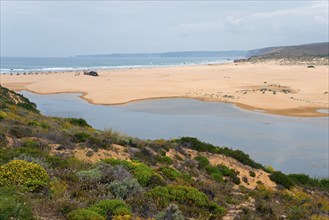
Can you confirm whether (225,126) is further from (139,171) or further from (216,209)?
(216,209)

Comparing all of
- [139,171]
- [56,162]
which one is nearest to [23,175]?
[56,162]

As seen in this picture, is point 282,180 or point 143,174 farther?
point 282,180

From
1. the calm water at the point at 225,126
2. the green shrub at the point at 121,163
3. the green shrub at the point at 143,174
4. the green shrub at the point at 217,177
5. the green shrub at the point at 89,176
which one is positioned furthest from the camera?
the calm water at the point at 225,126

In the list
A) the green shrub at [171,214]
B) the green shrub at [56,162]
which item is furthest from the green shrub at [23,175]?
the green shrub at [171,214]

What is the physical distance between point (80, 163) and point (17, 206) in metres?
4.41

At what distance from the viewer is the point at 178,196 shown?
8516 millimetres

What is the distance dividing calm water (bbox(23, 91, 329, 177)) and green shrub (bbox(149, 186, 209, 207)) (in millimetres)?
8847

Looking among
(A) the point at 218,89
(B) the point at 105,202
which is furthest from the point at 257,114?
(B) the point at 105,202

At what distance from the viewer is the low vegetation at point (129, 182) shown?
22.9ft

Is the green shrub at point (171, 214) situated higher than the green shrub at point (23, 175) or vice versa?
the green shrub at point (23, 175)

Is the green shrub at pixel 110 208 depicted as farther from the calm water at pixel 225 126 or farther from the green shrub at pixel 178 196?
the calm water at pixel 225 126

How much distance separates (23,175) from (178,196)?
3.45 metres

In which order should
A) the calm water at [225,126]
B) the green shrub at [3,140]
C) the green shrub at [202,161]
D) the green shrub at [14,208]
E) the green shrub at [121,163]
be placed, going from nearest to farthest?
the green shrub at [14,208], the green shrub at [121,163], the green shrub at [3,140], the green shrub at [202,161], the calm water at [225,126]

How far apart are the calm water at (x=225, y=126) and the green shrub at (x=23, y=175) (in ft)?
37.9
